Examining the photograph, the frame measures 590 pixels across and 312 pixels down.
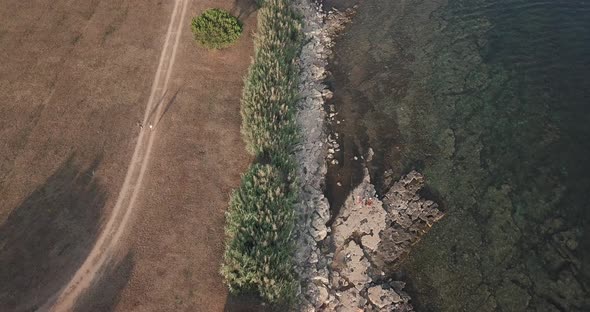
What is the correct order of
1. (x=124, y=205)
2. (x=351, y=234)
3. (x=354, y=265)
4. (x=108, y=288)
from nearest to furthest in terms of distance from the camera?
(x=108, y=288) → (x=124, y=205) → (x=354, y=265) → (x=351, y=234)

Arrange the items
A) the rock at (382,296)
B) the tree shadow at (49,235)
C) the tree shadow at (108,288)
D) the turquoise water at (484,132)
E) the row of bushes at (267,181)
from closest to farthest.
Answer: the tree shadow at (108,288) < the tree shadow at (49,235) < the row of bushes at (267,181) < the rock at (382,296) < the turquoise water at (484,132)

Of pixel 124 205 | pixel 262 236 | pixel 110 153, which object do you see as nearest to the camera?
A: pixel 262 236

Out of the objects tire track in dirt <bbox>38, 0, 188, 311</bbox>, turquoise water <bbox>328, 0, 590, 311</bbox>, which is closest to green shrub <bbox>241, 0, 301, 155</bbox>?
turquoise water <bbox>328, 0, 590, 311</bbox>

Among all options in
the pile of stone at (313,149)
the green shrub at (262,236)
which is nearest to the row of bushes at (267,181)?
the green shrub at (262,236)

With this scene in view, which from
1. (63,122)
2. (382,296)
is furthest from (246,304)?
(63,122)

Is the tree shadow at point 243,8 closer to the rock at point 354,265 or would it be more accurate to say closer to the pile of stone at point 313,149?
the pile of stone at point 313,149

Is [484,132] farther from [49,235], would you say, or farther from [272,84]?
[49,235]

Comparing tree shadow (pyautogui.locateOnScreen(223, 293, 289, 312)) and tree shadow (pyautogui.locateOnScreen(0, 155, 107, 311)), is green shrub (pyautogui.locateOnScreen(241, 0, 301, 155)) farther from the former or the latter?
tree shadow (pyautogui.locateOnScreen(0, 155, 107, 311))
